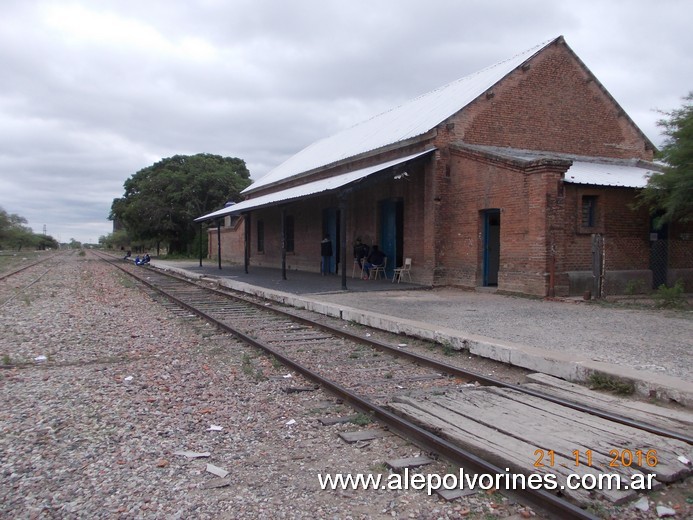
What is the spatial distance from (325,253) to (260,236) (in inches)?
428

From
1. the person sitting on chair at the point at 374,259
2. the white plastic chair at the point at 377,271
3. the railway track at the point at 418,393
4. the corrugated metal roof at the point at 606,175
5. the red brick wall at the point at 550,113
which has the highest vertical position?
the red brick wall at the point at 550,113

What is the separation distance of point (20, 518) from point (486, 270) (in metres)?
13.0

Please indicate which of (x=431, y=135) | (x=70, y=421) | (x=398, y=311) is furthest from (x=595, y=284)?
(x=70, y=421)

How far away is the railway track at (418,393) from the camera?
144 inches

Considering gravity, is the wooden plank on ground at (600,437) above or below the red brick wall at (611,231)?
below

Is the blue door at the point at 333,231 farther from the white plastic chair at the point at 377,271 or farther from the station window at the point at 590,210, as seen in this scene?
the station window at the point at 590,210

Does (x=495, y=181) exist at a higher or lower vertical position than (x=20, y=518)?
higher

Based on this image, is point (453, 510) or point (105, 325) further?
point (105, 325)

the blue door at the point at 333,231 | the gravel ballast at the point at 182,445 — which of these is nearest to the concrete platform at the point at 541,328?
the gravel ballast at the point at 182,445

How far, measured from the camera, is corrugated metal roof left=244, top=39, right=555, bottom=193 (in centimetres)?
1650

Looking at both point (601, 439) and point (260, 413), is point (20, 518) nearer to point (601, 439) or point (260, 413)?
point (260, 413)

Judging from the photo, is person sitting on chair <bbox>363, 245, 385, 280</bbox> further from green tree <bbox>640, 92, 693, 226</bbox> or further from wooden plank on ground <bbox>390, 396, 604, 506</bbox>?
wooden plank on ground <bbox>390, 396, 604, 506</bbox>

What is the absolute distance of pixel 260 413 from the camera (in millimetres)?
5188

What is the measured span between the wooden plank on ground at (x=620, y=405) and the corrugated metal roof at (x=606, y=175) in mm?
8657
